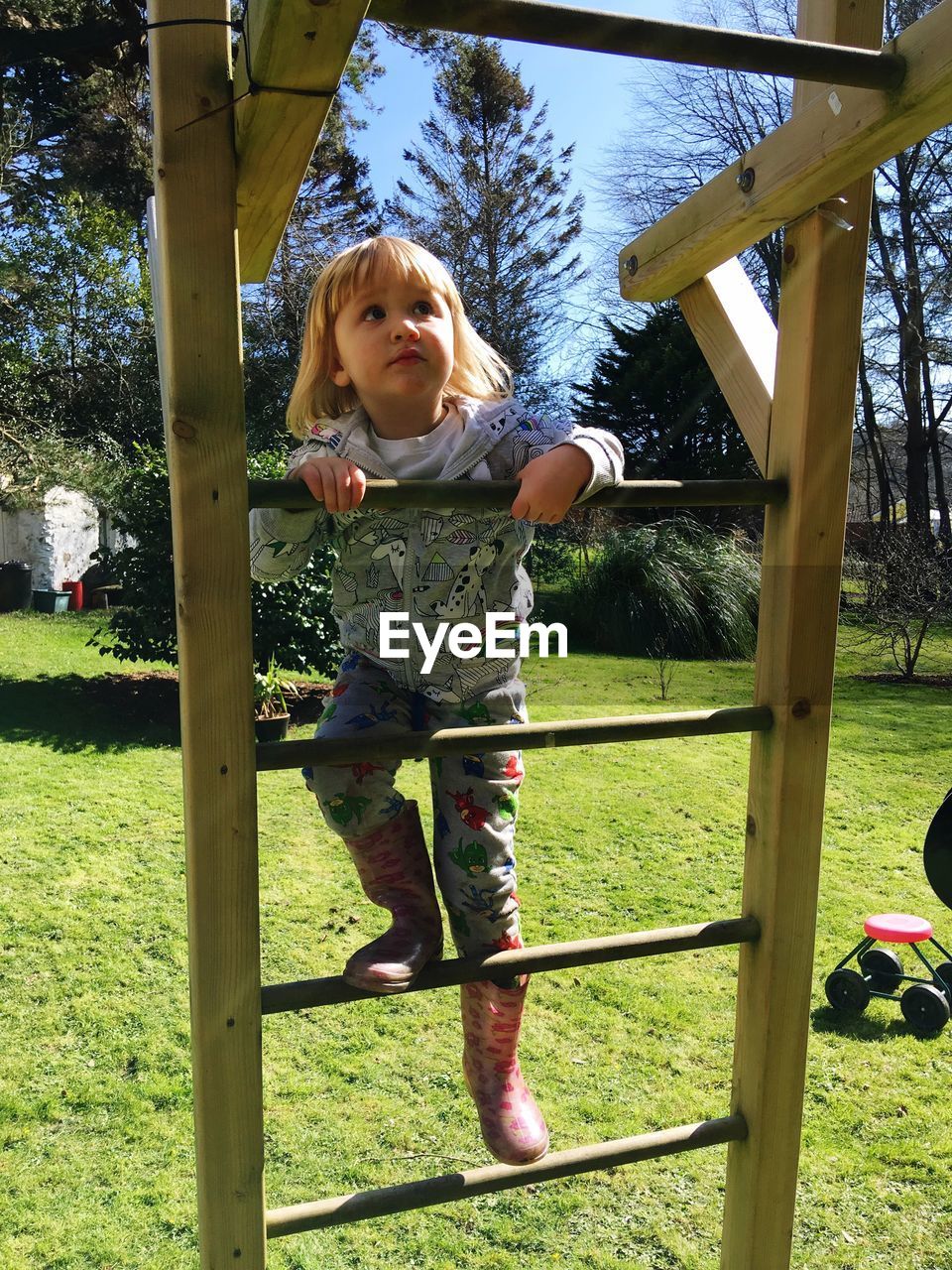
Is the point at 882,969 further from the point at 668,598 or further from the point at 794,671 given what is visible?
the point at 668,598

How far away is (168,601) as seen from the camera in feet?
20.2

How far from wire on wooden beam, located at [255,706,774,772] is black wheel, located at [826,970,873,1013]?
2045mm

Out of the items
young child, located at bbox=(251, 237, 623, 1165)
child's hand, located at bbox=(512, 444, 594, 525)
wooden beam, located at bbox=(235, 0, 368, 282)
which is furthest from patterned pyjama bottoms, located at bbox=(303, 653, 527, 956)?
wooden beam, located at bbox=(235, 0, 368, 282)

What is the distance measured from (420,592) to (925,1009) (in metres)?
2.45

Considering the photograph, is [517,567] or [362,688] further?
[517,567]

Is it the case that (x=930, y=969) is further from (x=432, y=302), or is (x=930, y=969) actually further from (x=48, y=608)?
(x=48, y=608)

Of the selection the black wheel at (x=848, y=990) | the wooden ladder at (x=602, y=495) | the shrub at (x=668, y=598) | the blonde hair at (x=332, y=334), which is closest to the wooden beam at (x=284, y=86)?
the wooden ladder at (x=602, y=495)

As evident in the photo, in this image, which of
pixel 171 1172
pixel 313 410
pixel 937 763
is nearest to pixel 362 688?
pixel 313 410

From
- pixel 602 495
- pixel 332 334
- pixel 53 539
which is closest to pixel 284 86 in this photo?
pixel 332 334

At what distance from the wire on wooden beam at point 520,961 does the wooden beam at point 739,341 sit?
71 centimetres

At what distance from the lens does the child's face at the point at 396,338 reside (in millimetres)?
1569

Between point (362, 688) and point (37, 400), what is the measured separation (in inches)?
481

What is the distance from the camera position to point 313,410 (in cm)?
170

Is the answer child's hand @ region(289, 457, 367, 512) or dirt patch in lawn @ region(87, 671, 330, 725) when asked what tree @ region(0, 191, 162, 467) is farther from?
child's hand @ region(289, 457, 367, 512)
